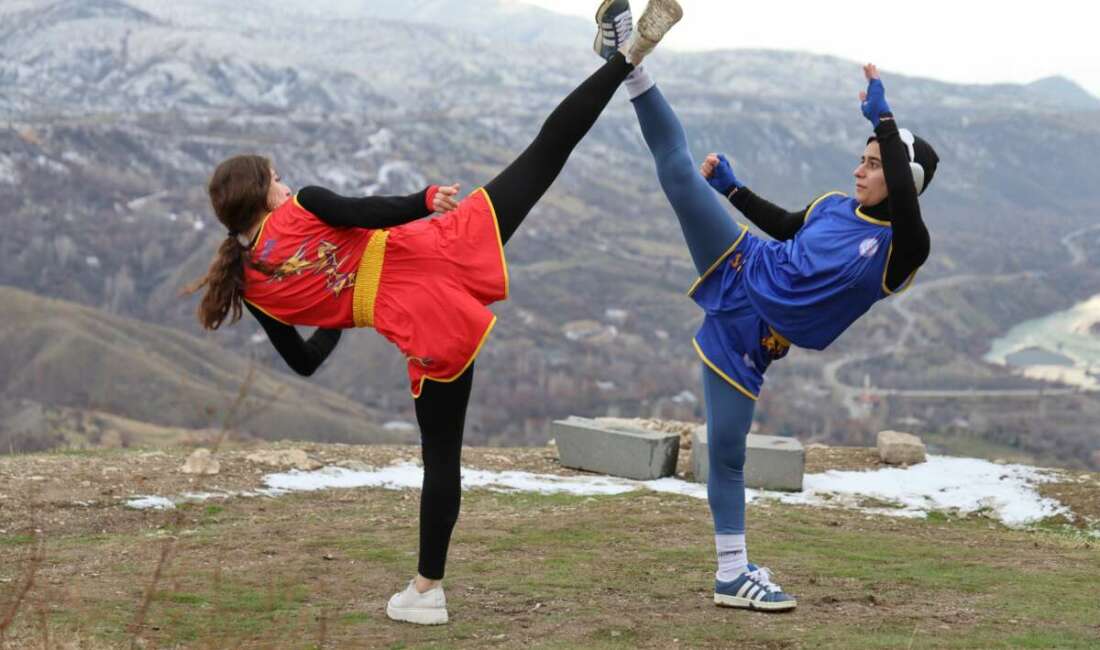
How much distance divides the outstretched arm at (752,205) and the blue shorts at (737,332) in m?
0.19

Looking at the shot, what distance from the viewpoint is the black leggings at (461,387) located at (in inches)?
190

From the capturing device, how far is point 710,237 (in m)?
5.29

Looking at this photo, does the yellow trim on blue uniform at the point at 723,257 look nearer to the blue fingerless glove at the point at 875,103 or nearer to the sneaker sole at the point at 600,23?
the blue fingerless glove at the point at 875,103

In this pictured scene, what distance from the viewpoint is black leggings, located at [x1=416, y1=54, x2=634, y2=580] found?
484 cm

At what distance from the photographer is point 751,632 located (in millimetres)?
4832

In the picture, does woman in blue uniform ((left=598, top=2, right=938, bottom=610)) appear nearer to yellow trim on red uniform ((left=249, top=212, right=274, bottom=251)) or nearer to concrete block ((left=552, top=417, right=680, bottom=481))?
yellow trim on red uniform ((left=249, top=212, right=274, bottom=251))

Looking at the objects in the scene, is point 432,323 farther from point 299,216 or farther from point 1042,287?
point 1042,287

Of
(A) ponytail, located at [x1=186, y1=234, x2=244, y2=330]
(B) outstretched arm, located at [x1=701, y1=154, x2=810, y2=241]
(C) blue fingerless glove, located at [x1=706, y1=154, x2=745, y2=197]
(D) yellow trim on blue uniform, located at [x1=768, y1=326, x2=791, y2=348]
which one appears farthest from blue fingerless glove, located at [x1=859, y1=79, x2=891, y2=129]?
(A) ponytail, located at [x1=186, y1=234, x2=244, y2=330]

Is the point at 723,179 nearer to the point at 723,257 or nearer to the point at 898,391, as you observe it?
the point at 723,257

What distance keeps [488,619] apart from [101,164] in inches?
6861

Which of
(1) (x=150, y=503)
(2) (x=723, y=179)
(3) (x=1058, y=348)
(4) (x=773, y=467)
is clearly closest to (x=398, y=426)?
(4) (x=773, y=467)

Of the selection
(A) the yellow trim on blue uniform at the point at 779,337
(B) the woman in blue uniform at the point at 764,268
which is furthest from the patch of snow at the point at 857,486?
(A) the yellow trim on blue uniform at the point at 779,337

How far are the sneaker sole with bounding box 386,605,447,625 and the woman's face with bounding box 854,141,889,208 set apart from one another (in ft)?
8.16

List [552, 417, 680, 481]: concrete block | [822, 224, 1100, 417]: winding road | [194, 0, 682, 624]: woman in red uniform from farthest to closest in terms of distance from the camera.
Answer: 1. [822, 224, 1100, 417]: winding road
2. [552, 417, 680, 481]: concrete block
3. [194, 0, 682, 624]: woman in red uniform
